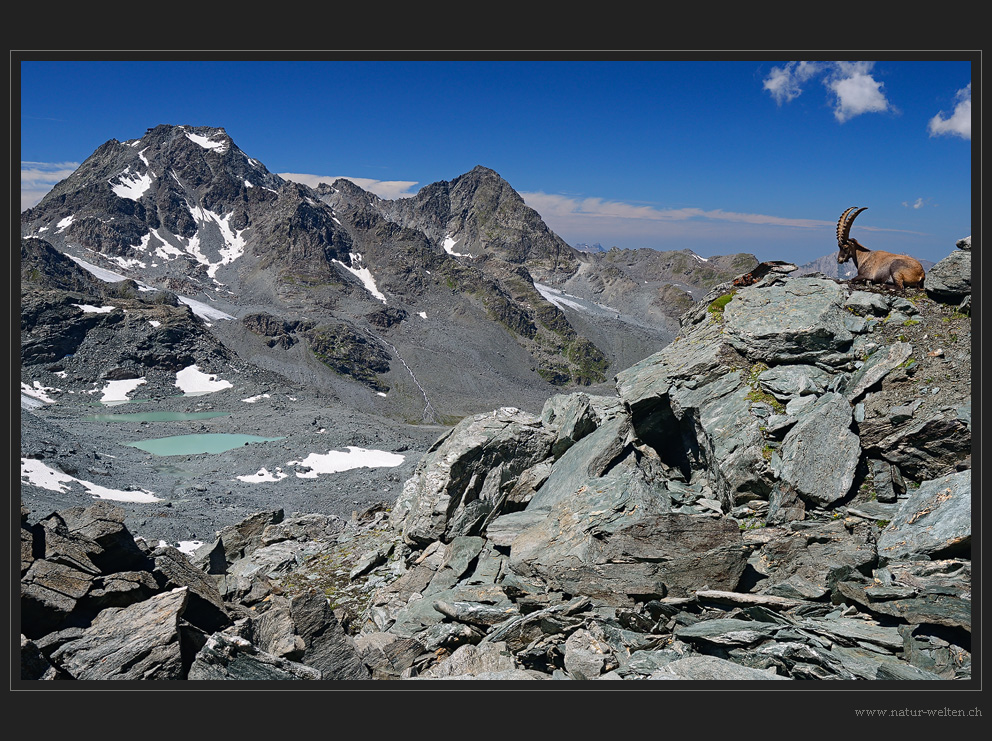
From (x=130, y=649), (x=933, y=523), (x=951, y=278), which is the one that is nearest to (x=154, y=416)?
(x=130, y=649)

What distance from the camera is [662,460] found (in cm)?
1323

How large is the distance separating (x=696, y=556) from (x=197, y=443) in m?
87.1

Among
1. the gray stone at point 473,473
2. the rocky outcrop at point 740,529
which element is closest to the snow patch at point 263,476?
the gray stone at point 473,473

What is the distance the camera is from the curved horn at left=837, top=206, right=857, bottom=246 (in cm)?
1445

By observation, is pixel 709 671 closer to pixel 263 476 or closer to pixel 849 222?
pixel 849 222

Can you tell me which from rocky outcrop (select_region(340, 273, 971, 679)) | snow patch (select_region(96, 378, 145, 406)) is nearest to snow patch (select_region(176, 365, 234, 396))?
snow patch (select_region(96, 378, 145, 406))

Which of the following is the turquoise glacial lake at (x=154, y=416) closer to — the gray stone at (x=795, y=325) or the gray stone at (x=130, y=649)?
the gray stone at (x=130, y=649)

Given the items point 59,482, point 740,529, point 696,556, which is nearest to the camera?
point 696,556

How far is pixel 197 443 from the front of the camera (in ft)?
267

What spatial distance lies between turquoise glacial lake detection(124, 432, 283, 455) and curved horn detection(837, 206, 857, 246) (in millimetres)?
72181

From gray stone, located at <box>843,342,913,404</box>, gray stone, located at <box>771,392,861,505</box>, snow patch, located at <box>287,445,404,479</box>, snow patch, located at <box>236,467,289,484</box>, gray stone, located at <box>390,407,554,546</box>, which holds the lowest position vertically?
snow patch, located at <box>236,467,289,484</box>

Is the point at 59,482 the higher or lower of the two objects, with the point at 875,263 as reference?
lower

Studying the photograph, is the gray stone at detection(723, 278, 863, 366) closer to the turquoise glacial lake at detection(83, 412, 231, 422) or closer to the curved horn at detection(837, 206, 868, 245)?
the curved horn at detection(837, 206, 868, 245)
